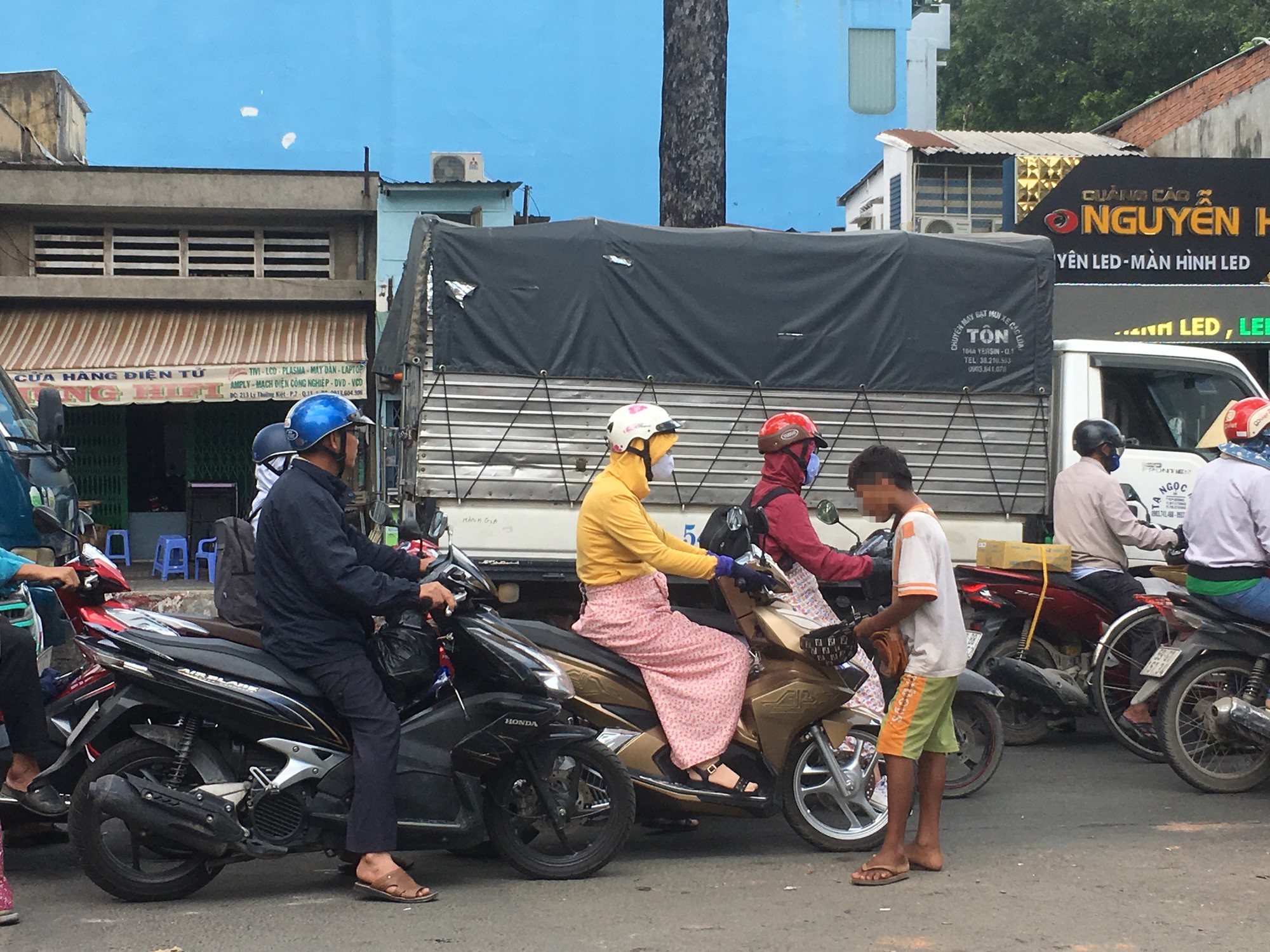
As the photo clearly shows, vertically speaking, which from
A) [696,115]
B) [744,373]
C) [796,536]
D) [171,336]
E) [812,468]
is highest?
[696,115]

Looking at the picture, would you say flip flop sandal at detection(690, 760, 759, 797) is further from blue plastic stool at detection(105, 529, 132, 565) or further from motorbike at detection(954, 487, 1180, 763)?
blue plastic stool at detection(105, 529, 132, 565)

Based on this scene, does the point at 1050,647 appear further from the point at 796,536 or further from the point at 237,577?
the point at 237,577

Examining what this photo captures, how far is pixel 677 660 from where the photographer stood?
4.90 meters

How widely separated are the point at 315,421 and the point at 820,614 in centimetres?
225

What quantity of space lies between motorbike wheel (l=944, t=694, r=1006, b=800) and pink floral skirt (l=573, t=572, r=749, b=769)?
1.41 metres

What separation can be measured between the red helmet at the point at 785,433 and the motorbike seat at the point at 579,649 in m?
1.22

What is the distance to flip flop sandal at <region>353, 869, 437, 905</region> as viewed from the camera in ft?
14.3

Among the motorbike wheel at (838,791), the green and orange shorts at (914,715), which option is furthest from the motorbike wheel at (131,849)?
the green and orange shorts at (914,715)

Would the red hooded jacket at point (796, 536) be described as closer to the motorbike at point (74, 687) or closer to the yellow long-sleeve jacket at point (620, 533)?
the yellow long-sleeve jacket at point (620, 533)

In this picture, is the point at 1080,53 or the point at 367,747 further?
the point at 1080,53

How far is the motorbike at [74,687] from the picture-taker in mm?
4547

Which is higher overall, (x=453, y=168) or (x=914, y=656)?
(x=453, y=168)

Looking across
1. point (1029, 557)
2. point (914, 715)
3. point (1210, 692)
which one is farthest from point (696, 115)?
point (914, 715)

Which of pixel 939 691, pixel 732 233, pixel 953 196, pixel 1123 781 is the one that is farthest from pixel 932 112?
pixel 939 691
